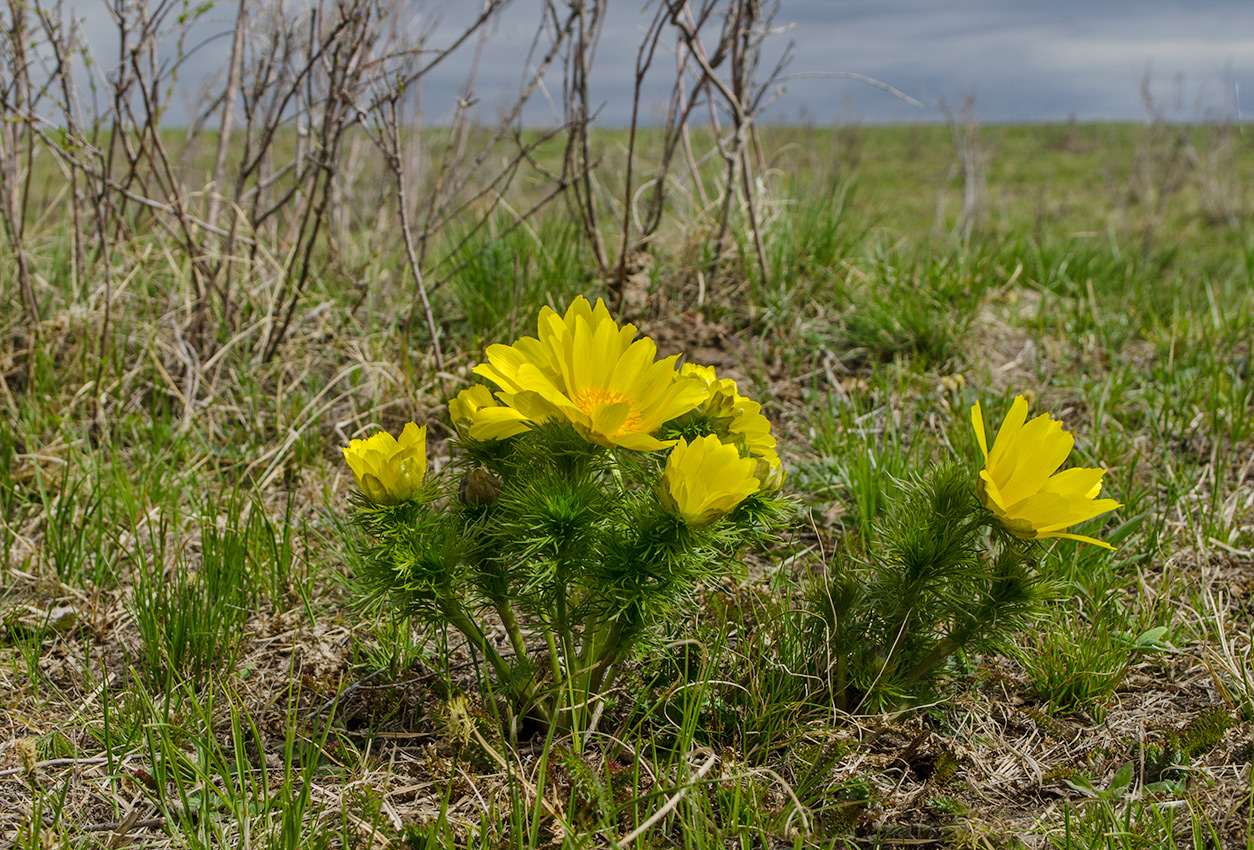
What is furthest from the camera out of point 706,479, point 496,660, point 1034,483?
point 496,660

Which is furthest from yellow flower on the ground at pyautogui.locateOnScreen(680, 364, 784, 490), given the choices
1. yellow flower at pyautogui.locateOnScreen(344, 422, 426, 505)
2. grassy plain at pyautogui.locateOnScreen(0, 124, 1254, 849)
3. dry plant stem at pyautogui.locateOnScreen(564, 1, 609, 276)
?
dry plant stem at pyautogui.locateOnScreen(564, 1, 609, 276)

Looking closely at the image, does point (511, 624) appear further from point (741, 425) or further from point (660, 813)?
point (741, 425)

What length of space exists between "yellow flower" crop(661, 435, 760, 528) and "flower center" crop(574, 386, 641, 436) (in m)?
0.12

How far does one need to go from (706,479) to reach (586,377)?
250 millimetres

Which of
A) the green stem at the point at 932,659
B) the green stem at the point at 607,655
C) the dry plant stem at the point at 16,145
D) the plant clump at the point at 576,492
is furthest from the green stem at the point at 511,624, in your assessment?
the dry plant stem at the point at 16,145

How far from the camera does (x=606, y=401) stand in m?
1.34

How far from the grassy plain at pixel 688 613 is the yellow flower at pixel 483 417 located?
0.41 meters

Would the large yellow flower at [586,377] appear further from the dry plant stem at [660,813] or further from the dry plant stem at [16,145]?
the dry plant stem at [16,145]

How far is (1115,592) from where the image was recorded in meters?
2.09

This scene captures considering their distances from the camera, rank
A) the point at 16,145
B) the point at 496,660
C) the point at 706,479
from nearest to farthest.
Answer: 1. the point at 706,479
2. the point at 496,660
3. the point at 16,145

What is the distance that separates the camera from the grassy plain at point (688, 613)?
154 cm

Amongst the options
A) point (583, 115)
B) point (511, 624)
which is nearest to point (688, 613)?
point (511, 624)

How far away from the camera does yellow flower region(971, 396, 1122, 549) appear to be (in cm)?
134

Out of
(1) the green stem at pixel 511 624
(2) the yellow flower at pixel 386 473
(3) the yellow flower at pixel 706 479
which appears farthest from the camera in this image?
(1) the green stem at pixel 511 624
